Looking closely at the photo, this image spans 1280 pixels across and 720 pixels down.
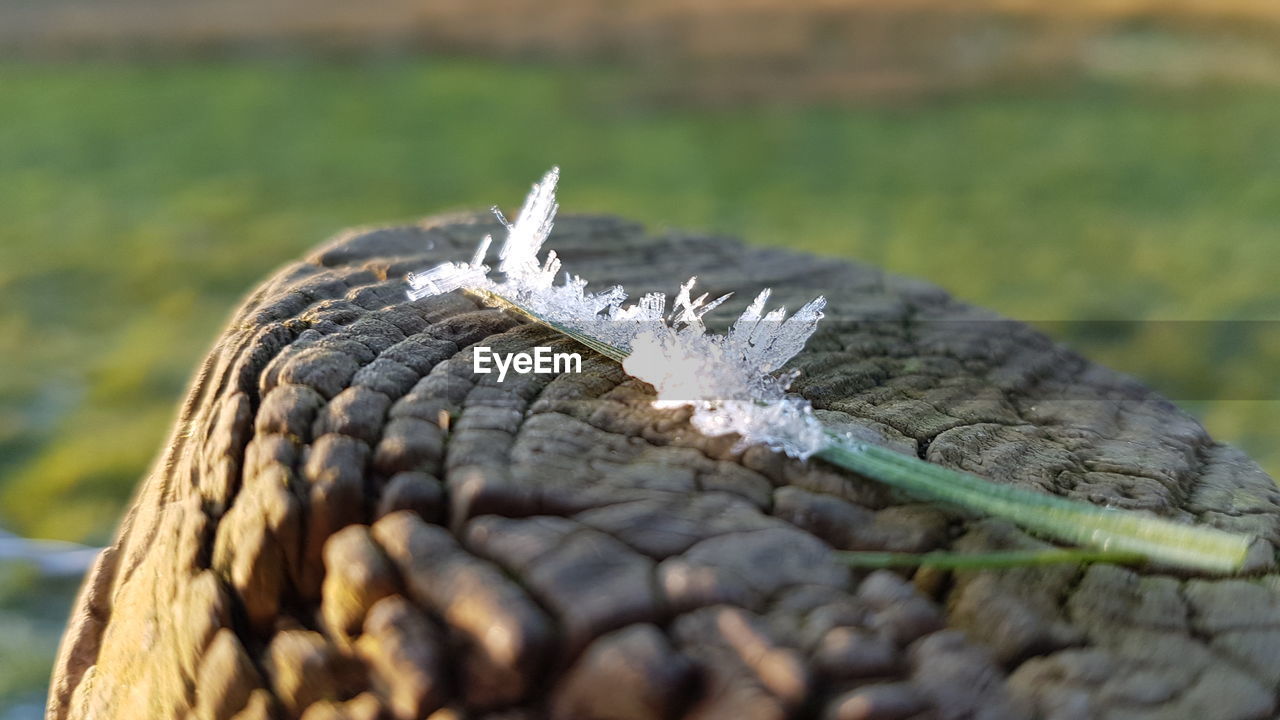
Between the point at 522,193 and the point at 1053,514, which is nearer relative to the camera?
the point at 1053,514

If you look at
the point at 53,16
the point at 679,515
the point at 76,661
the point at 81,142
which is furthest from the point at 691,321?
the point at 53,16

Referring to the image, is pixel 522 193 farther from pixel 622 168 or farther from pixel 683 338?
pixel 683 338

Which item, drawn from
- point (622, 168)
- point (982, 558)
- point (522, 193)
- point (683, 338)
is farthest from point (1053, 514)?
point (622, 168)

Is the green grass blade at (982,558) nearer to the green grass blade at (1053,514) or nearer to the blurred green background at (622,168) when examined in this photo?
the green grass blade at (1053,514)

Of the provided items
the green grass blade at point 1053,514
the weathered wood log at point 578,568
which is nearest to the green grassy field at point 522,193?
the weathered wood log at point 578,568

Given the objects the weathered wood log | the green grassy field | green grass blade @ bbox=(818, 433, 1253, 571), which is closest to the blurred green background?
the green grassy field
